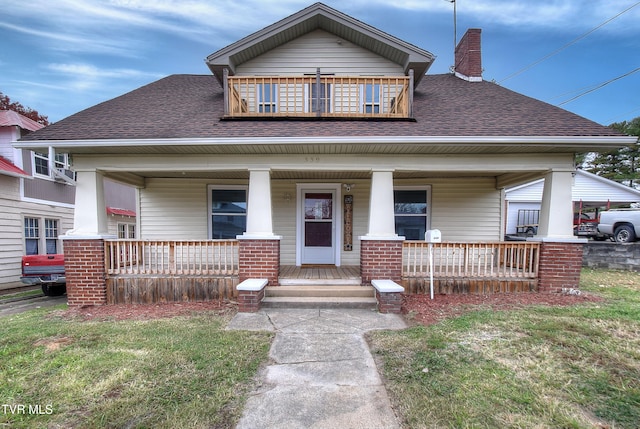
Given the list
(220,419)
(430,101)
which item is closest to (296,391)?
(220,419)

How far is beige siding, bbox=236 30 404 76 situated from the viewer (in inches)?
279

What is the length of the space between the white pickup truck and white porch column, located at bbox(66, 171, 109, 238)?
17531 millimetres

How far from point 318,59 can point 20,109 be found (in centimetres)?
1852

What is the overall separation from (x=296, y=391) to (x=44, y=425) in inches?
74.0

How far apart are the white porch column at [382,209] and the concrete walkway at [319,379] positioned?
5.52 ft

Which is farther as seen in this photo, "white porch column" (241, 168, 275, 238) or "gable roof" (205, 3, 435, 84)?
"gable roof" (205, 3, 435, 84)

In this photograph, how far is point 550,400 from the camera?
235 cm

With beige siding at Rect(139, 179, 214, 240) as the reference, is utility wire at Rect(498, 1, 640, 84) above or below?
above

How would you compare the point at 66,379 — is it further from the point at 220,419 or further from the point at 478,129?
the point at 478,129

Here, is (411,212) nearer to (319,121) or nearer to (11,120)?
(319,121)

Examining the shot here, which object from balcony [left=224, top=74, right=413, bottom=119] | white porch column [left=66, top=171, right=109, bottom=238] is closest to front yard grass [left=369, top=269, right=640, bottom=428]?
balcony [left=224, top=74, right=413, bottom=119]

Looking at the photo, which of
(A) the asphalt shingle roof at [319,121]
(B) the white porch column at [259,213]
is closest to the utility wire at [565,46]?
(A) the asphalt shingle roof at [319,121]

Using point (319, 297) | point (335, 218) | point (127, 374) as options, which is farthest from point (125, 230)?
point (127, 374)

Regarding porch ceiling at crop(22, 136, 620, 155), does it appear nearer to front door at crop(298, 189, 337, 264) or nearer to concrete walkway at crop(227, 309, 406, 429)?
front door at crop(298, 189, 337, 264)
